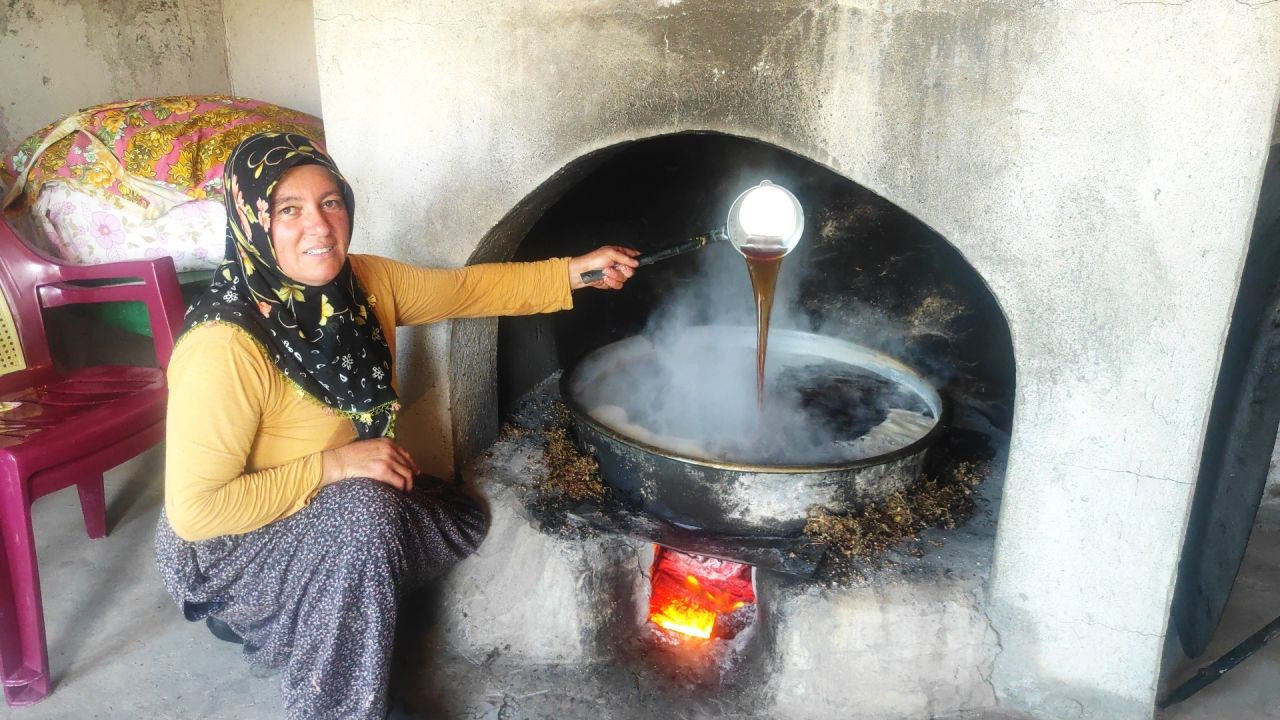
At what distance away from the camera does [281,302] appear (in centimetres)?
184

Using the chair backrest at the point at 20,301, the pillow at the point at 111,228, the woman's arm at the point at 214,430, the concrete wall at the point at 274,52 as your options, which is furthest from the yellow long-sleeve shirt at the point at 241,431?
the concrete wall at the point at 274,52

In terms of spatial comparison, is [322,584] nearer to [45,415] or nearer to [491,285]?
[491,285]

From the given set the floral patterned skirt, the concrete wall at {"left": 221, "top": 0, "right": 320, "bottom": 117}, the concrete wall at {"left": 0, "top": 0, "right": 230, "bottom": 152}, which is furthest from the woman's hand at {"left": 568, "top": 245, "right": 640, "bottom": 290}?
the concrete wall at {"left": 0, "top": 0, "right": 230, "bottom": 152}

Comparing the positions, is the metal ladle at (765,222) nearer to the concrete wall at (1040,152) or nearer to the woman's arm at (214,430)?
the concrete wall at (1040,152)

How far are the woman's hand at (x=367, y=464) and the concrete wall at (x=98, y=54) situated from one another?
291 centimetres

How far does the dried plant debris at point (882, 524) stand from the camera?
205cm

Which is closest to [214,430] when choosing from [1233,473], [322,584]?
[322,584]

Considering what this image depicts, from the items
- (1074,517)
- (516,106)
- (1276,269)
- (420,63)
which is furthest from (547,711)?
(1276,269)

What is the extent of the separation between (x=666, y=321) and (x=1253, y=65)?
2.06 metres

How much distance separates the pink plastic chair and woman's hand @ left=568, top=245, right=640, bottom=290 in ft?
4.44

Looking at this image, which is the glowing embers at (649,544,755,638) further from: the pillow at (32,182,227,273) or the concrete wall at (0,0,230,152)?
the concrete wall at (0,0,230,152)

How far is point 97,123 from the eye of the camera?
302 cm

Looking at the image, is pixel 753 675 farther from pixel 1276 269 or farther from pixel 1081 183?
pixel 1276 269

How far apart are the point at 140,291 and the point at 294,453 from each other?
1094 mm
